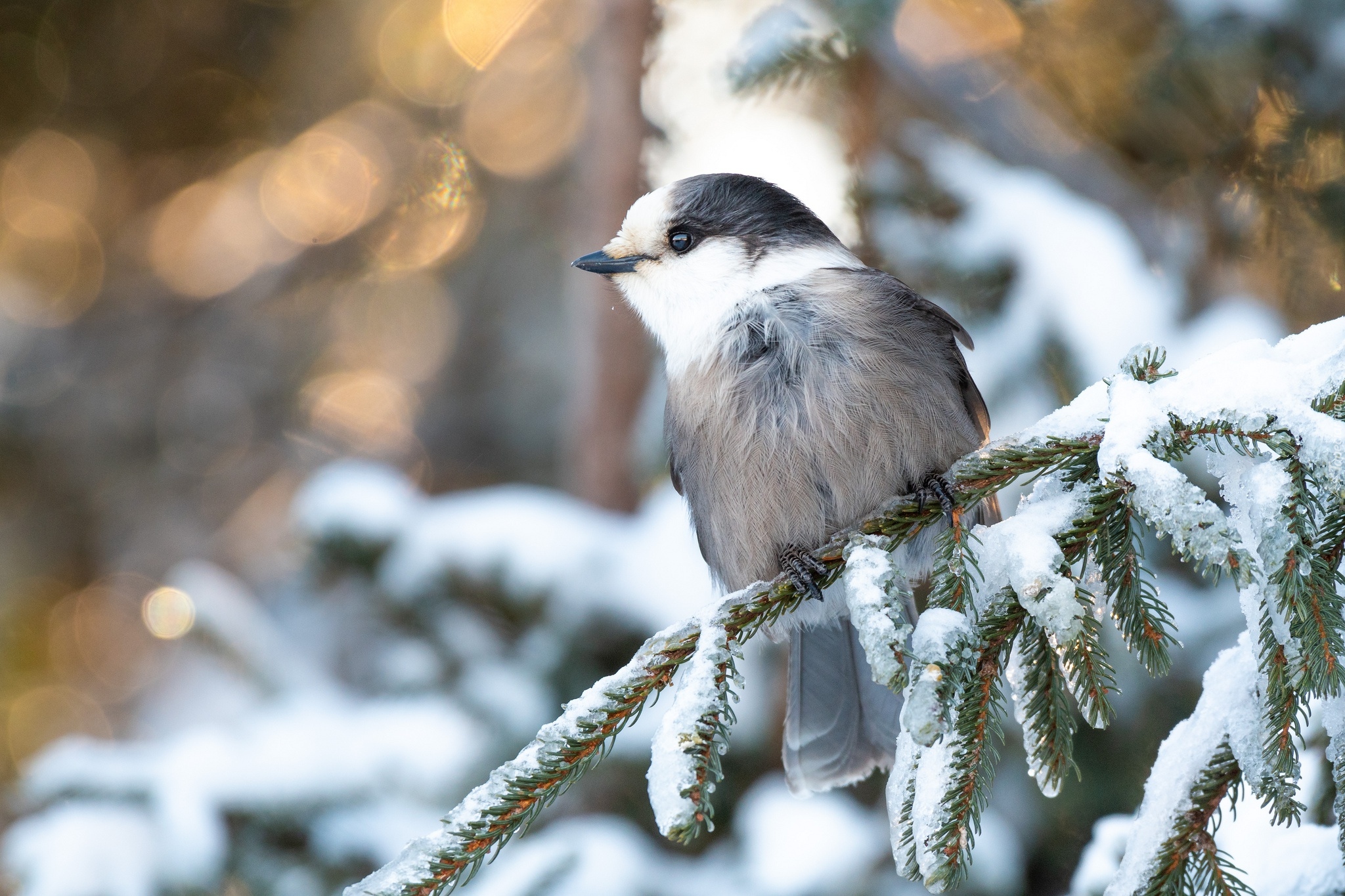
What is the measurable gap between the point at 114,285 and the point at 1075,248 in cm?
464

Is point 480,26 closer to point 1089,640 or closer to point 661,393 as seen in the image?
point 661,393

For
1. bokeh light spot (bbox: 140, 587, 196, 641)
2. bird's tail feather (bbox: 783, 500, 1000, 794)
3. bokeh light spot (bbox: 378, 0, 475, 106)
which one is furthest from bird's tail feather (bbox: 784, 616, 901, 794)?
bokeh light spot (bbox: 378, 0, 475, 106)

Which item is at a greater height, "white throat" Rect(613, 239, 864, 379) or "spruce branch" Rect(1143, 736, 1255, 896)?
"white throat" Rect(613, 239, 864, 379)

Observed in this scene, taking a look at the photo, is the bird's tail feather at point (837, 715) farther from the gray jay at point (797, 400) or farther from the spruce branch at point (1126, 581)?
the spruce branch at point (1126, 581)

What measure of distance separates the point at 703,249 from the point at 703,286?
10cm

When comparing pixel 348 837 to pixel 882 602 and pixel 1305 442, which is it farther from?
pixel 1305 442

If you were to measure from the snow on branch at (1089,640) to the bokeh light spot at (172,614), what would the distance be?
5.65ft

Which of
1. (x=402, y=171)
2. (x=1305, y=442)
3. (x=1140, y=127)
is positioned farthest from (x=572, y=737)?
(x=402, y=171)

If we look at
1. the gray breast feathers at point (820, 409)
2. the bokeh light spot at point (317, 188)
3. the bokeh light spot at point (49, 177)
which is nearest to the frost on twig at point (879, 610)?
the gray breast feathers at point (820, 409)

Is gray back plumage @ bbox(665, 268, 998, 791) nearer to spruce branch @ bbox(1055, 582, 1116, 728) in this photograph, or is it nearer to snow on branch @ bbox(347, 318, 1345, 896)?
snow on branch @ bbox(347, 318, 1345, 896)

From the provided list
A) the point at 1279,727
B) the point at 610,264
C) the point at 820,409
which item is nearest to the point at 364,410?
the point at 610,264

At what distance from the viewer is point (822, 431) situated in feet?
5.69

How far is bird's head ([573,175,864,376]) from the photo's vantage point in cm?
205

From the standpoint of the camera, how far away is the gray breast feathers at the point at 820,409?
1732 millimetres
